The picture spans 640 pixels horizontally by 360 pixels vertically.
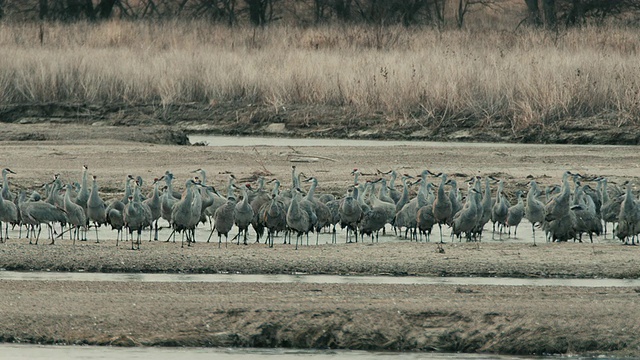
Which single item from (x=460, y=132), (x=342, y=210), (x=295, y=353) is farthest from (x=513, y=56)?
(x=295, y=353)

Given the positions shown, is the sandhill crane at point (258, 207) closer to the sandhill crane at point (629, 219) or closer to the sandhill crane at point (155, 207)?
the sandhill crane at point (155, 207)

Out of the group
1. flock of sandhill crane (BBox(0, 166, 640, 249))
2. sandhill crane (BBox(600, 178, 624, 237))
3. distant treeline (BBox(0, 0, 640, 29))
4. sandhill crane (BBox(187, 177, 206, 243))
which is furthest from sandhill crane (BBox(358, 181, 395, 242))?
distant treeline (BBox(0, 0, 640, 29))

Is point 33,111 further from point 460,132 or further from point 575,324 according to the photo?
point 575,324

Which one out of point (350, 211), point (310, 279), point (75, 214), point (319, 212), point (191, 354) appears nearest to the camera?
point (191, 354)

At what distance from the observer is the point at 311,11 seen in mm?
51750

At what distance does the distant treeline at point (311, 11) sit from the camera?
43812 millimetres

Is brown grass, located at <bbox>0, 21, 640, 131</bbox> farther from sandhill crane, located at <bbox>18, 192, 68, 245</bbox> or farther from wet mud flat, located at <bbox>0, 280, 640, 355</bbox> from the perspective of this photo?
wet mud flat, located at <bbox>0, 280, 640, 355</bbox>

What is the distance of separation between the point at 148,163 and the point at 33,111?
776cm

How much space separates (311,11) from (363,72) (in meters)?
24.9

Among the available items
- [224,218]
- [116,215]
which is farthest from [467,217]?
[116,215]

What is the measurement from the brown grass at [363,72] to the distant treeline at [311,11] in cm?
828

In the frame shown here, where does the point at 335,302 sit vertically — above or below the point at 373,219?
above

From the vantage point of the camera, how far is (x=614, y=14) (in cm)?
4431

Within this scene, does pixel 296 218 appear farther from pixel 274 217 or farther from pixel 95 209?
pixel 95 209
